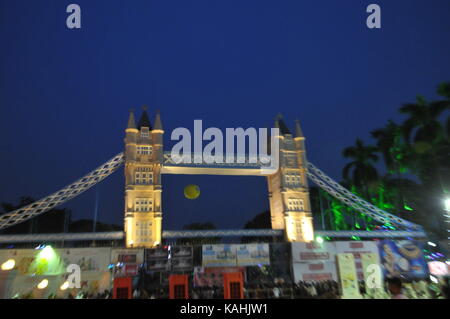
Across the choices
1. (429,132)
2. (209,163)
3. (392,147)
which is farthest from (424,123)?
(209,163)

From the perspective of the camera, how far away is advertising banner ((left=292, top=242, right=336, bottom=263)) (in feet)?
97.7

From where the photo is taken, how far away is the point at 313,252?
98.8ft

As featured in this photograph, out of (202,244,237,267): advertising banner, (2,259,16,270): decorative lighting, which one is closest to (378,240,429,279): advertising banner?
(202,244,237,267): advertising banner

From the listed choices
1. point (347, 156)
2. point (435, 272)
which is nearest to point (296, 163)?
point (347, 156)

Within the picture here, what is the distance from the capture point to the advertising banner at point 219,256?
98.2 feet

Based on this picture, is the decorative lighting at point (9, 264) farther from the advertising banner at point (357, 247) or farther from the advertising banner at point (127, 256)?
the advertising banner at point (357, 247)

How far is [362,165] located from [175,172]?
25634mm

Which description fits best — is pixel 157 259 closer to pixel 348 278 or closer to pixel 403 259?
pixel 348 278

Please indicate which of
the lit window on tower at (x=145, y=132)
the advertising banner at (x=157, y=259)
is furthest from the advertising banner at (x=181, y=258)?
the lit window on tower at (x=145, y=132)

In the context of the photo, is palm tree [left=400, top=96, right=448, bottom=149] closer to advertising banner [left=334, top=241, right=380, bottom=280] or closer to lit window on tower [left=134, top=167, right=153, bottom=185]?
advertising banner [left=334, top=241, right=380, bottom=280]

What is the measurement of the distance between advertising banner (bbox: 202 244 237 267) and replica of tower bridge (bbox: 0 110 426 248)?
5.59 metres

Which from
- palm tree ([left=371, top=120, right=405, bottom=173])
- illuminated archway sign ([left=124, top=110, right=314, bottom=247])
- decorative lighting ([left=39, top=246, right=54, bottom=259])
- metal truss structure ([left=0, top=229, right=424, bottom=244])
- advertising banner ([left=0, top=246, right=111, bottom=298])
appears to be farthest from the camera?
palm tree ([left=371, top=120, right=405, bottom=173])
